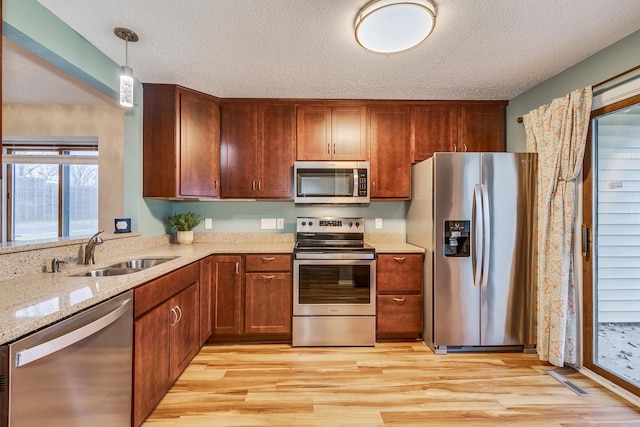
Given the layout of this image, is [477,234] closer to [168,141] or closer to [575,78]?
[575,78]

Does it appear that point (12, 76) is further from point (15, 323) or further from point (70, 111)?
point (15, 323)

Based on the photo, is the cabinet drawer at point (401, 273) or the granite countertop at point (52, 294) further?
the cabinet drawer at point (401, 273)

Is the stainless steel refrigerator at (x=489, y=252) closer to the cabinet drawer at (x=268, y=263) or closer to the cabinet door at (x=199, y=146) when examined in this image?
the cabinet drawer at (x=268, y=263)

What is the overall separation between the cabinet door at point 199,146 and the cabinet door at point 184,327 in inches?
37.6

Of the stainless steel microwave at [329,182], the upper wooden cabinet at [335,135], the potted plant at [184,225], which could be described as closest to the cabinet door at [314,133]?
the upper wooden cabinet at [335,135]

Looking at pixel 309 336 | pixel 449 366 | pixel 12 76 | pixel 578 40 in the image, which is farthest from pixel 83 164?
pixel 578 40

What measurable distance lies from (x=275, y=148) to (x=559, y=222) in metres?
2.52

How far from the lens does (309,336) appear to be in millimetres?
2668

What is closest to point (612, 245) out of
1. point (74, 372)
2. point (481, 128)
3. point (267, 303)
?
point (481, 128)

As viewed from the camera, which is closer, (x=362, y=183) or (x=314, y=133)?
(x=362, y=183)

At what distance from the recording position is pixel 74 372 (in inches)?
45.4

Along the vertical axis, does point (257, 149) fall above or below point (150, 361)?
above

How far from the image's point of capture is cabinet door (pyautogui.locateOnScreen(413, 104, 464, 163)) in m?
3.04

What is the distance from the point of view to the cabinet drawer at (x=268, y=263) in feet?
8.82
